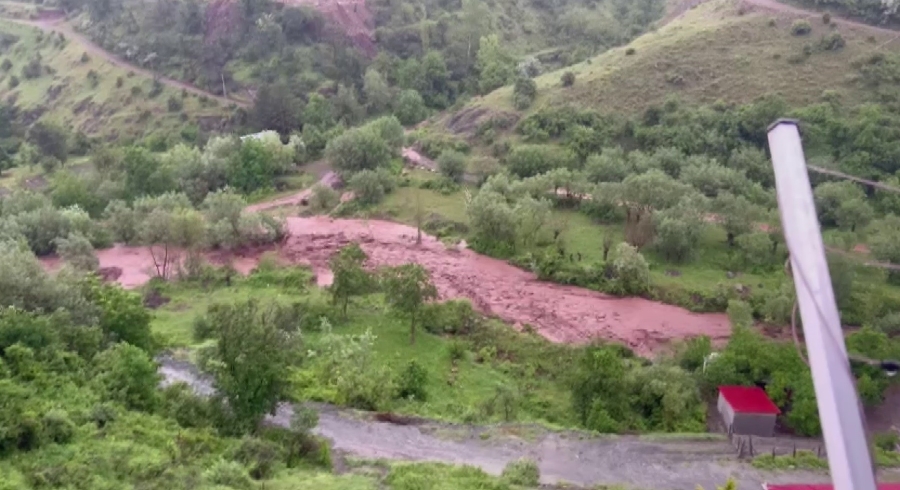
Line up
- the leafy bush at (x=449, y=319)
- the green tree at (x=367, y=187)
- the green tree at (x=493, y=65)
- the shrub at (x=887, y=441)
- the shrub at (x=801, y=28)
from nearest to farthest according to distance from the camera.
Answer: the shrub at (x=887, y=441), the leafy bush at (x=449, y=319), the green tree at (x=367, y=187), the shrub at (x=801, y=28), the green tree at (x=493, y=65)

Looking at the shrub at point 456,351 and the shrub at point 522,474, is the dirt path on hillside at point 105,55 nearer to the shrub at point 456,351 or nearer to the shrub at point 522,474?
the shrub at point 456,351

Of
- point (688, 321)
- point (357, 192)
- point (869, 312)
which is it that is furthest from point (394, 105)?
point (869, 312)

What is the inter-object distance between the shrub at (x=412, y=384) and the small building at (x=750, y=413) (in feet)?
32.1

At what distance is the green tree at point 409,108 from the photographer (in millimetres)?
61094

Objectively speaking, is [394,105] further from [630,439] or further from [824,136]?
[630,439]

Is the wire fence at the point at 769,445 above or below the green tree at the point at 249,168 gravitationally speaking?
below

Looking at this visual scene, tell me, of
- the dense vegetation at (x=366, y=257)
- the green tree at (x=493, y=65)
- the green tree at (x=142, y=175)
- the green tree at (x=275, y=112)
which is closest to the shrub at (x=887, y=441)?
the dense vegetation at (x=366, y=257)

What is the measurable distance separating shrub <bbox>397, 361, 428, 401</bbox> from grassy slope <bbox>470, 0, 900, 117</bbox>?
32.5 metres

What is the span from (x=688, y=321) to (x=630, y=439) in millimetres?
10721

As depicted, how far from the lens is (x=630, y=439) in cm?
2273

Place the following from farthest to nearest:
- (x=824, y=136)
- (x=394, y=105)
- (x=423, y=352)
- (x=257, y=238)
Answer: (x=394, y=105) < (x=824, y=136) < (x=257, y=238) < (x=423, y=352)

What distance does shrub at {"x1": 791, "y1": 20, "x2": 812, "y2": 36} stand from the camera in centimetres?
5459

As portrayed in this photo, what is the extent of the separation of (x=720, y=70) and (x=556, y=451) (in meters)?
40.3

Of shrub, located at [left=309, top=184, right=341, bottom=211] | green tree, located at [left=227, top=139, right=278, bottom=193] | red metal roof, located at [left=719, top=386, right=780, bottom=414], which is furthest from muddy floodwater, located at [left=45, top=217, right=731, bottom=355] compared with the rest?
green tree, located at [left=227, top=139, right=278, bottom=193]
